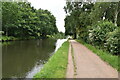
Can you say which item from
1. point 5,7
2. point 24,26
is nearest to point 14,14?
point 5,7

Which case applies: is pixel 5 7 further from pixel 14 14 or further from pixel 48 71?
pixel 48 71

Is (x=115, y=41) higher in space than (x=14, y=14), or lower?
lower

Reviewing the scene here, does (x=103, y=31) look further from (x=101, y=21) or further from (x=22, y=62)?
(x=22, y=62)

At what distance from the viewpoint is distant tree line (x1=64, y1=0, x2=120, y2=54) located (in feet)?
46.3

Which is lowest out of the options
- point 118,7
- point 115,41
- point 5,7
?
point 115,41

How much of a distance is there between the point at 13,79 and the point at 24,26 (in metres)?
42.5

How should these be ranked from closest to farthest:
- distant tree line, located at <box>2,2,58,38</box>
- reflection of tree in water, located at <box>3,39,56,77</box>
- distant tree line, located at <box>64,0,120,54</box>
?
reflection of tree in water, located at <box>3,39,56,77</box> → distant tree line, located at <box>64,0,120,54</box> → distant tree line, located at <box>2,2,58,38</box>

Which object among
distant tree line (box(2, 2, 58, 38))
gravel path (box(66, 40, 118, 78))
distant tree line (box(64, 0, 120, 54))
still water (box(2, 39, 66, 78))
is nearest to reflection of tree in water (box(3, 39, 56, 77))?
still water (box(2, 39, 66, 78))

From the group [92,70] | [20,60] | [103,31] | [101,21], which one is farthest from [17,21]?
[92,70]

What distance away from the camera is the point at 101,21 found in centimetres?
2244

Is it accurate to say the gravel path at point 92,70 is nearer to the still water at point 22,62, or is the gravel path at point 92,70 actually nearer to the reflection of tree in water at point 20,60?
the still water at point 22,62

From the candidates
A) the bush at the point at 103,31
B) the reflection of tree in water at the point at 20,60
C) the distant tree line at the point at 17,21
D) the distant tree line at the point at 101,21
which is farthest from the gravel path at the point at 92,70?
the distant tree line at the point at 17,21

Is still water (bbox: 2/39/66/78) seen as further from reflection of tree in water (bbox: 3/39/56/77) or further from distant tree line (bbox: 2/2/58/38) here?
distant tree line (bbox: 2/2/58/38)

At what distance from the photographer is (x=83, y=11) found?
33.9 m
